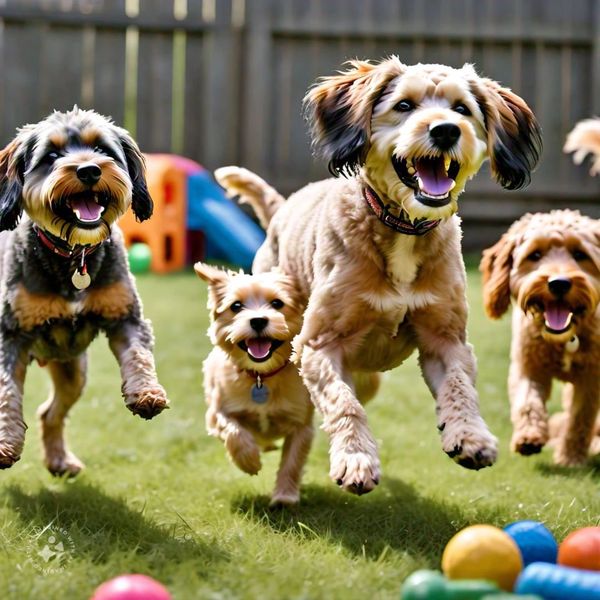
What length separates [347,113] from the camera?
170 inches

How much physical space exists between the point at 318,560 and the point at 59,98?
356 inches

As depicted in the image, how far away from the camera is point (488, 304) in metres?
5.80

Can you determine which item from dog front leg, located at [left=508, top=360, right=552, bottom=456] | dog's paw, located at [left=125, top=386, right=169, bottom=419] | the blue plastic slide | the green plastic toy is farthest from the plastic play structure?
the green plastic toy

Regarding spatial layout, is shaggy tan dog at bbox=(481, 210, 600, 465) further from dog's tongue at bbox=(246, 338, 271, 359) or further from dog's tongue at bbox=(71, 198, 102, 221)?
dog's tongue at bbox=(71, 198, 102, 221)

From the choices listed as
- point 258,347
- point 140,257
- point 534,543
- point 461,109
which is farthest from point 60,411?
point 140,257

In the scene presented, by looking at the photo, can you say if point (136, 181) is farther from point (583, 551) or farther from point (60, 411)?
point (583, 551)

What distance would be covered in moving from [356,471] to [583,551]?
0.84 m

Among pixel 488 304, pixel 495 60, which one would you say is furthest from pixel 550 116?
pixel 488 304

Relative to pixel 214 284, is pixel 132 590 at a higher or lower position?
lower

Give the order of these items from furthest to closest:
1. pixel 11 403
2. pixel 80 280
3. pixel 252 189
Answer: pixel 252 189 → pixel 80 280 → pixel 11 403

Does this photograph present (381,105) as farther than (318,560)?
Yes

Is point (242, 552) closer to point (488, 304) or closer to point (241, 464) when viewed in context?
point (241, 464)

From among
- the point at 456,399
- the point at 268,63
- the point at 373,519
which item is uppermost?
the point at 268,63

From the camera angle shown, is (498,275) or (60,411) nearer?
(60,411)
